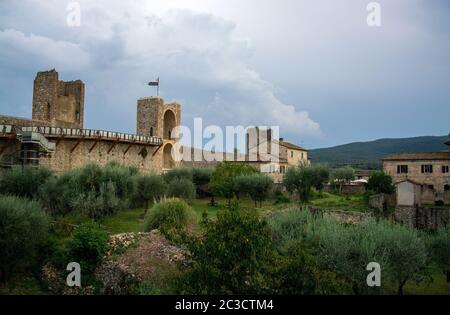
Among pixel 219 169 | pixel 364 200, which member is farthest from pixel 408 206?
pixel 219 169

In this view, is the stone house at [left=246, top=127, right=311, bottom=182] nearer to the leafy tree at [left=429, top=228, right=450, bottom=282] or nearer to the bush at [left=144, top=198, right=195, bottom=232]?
the bush at [left=144, top=198, right=195, bottom=232]

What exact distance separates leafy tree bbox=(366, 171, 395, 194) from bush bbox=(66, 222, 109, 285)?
3042 cm

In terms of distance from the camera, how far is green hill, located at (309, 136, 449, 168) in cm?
15600

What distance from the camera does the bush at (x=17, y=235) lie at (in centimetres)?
1516

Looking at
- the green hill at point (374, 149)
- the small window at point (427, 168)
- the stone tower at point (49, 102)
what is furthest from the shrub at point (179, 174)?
the green hill at point (374, 149)

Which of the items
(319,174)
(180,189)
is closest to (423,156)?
(319,174)

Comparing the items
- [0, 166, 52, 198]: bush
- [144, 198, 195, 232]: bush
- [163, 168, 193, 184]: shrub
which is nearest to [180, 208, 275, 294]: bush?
[144, 198, 195, 232]: bush

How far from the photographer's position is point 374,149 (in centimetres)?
18025

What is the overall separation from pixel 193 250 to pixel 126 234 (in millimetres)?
8143

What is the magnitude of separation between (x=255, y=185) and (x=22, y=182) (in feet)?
57.7

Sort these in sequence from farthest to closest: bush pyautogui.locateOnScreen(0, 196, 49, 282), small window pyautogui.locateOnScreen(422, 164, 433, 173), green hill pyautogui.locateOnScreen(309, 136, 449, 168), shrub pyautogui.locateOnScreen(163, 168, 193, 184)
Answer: green hill pyautogui.locateOnScreen(309, 136, 449, 168) → small window pyautogui.locateOnScreen(422, 164, 433, 173) → shrub pyautogui.locateOnScreen(163, 168, 193, 184) → bush pyautogui.locateOnScreen(0, 196, 49, 282)

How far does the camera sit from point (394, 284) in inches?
651
